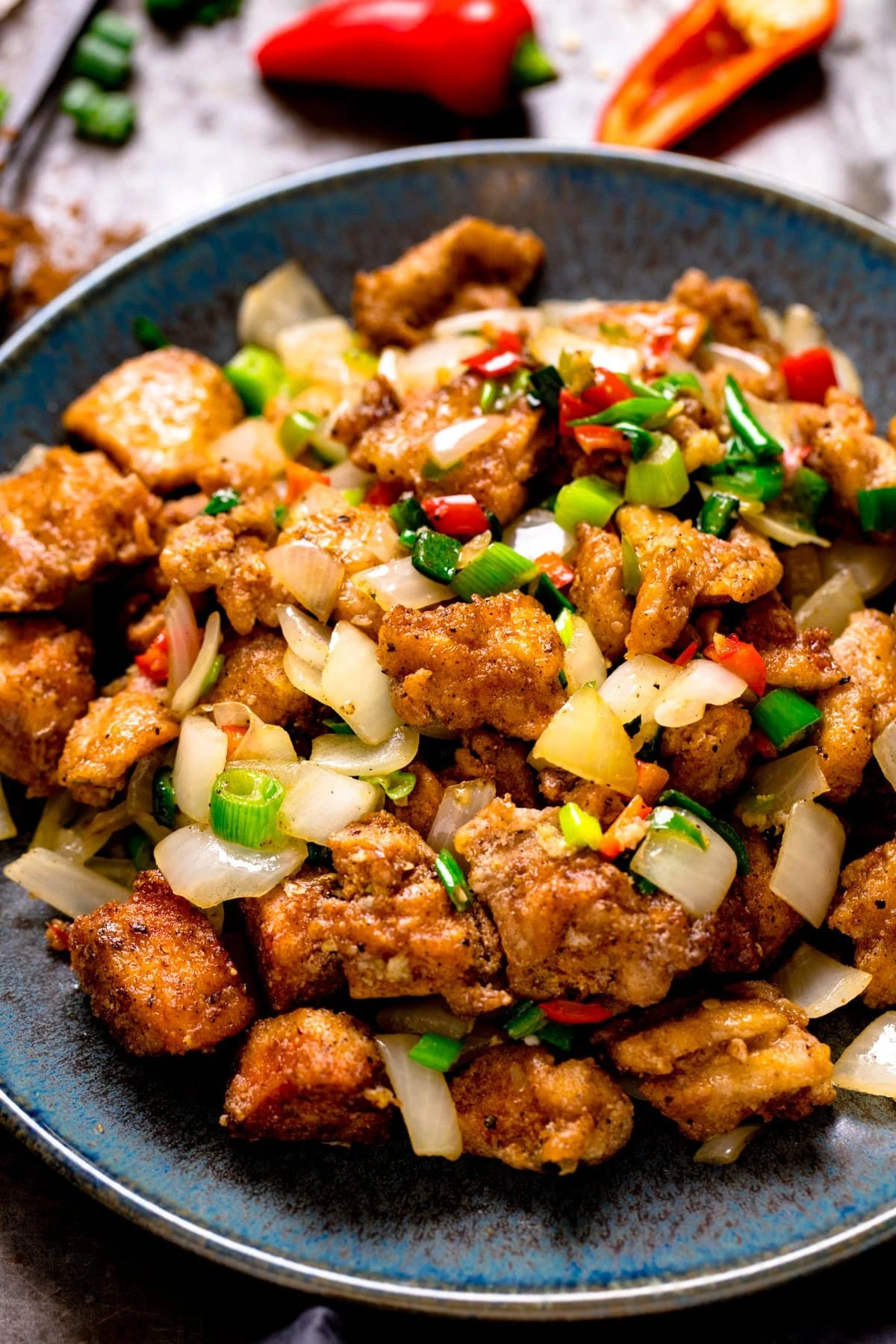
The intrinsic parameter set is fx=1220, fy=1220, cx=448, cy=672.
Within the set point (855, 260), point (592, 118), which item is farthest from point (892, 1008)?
point (592, 118)

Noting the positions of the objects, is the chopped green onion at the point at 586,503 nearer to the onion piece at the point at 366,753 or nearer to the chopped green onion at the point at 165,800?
the onion piece at the point at 366,753

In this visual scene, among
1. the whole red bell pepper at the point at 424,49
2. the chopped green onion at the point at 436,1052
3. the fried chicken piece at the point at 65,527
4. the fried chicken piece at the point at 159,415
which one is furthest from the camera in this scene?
the whole red bell pepper at the point at 424,49

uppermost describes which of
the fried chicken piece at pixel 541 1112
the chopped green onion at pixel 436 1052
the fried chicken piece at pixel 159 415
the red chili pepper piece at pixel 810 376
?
the fried chicken piece at pixel 159 415

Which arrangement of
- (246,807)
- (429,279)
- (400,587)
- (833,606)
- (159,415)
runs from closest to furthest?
1. (246,807)
2. (400,587)
3. (833,606)
4. (159,415)
5. (429,279)

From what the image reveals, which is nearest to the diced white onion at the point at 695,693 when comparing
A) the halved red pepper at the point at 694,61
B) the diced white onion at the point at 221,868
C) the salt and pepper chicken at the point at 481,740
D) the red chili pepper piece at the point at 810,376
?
the salt and pepper chicken at the point at 481,740

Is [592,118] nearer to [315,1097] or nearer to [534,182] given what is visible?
[534,182]

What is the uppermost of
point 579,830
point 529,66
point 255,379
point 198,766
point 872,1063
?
point 529,66

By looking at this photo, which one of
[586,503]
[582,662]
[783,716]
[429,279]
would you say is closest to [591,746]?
[582,662]

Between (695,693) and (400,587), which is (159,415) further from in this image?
(695,693)

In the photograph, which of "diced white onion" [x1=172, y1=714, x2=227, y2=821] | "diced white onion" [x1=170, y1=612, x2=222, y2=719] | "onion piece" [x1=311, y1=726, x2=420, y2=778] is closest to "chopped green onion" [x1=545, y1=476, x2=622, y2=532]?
"onion piece" [x1=311, y1=726, x2=420, y2=778]
